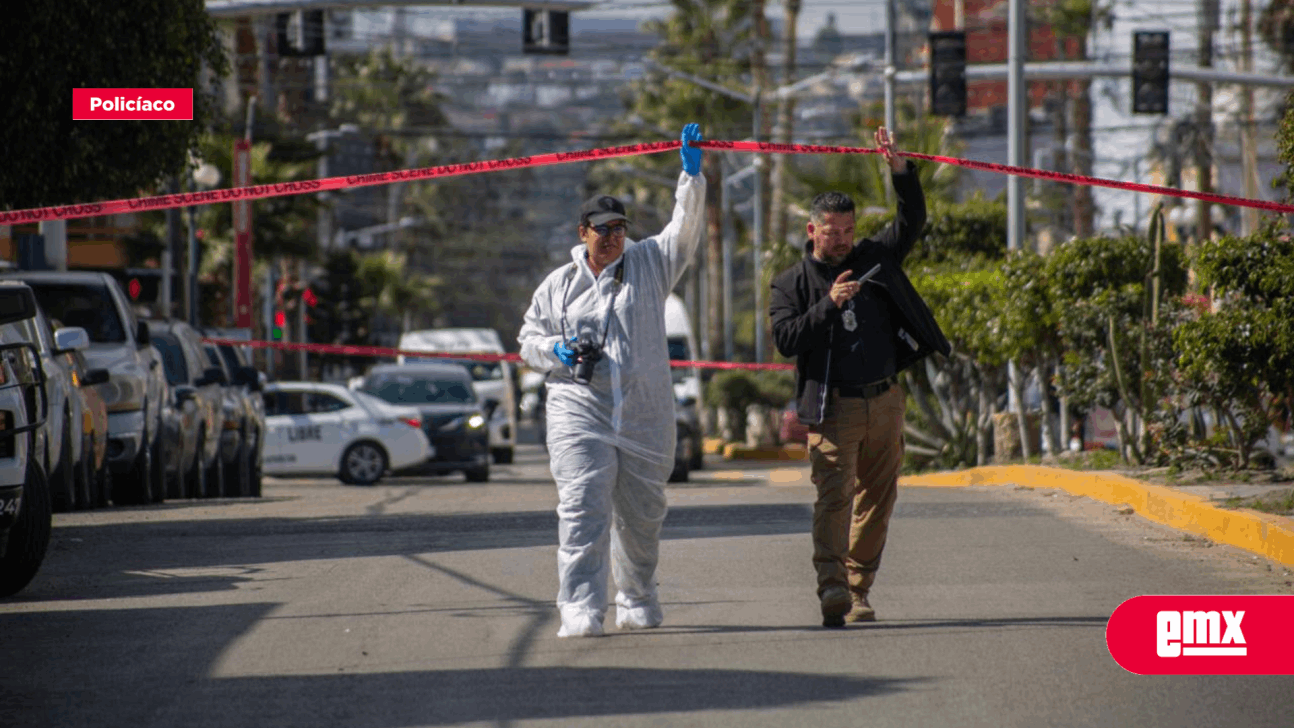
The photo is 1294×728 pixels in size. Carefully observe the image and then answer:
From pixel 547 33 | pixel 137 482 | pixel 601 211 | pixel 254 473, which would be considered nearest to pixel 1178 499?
pixel 601 211

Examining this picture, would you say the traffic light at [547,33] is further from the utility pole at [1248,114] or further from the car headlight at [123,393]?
the utility pole at [1248,114]

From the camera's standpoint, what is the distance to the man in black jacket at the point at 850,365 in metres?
8.50

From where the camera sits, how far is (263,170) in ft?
130

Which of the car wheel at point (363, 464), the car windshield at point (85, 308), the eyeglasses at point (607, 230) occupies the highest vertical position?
the eyeglasses at point (607, 230)

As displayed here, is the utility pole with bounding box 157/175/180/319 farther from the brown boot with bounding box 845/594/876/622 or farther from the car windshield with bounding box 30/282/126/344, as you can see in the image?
the brown boot with bounding box 845/594/876/622

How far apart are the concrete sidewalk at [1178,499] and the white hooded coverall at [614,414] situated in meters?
3.68

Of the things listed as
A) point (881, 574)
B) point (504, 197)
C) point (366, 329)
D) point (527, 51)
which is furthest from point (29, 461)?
point (504, 197)

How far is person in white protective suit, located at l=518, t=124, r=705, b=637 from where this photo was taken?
324 inches

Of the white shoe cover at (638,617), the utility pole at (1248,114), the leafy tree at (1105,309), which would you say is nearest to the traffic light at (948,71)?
the leafy tree at (1105,309)

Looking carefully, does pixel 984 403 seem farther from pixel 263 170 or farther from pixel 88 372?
pixel 263 170

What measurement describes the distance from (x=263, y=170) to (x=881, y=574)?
31.1 meters

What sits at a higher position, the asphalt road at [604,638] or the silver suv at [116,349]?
the silver suv at [116,349]

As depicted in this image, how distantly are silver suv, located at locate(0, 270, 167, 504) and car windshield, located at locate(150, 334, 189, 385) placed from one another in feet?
8.08

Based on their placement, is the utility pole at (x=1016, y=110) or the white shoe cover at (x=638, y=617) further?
the utility pole at (x=1016, y=110)
